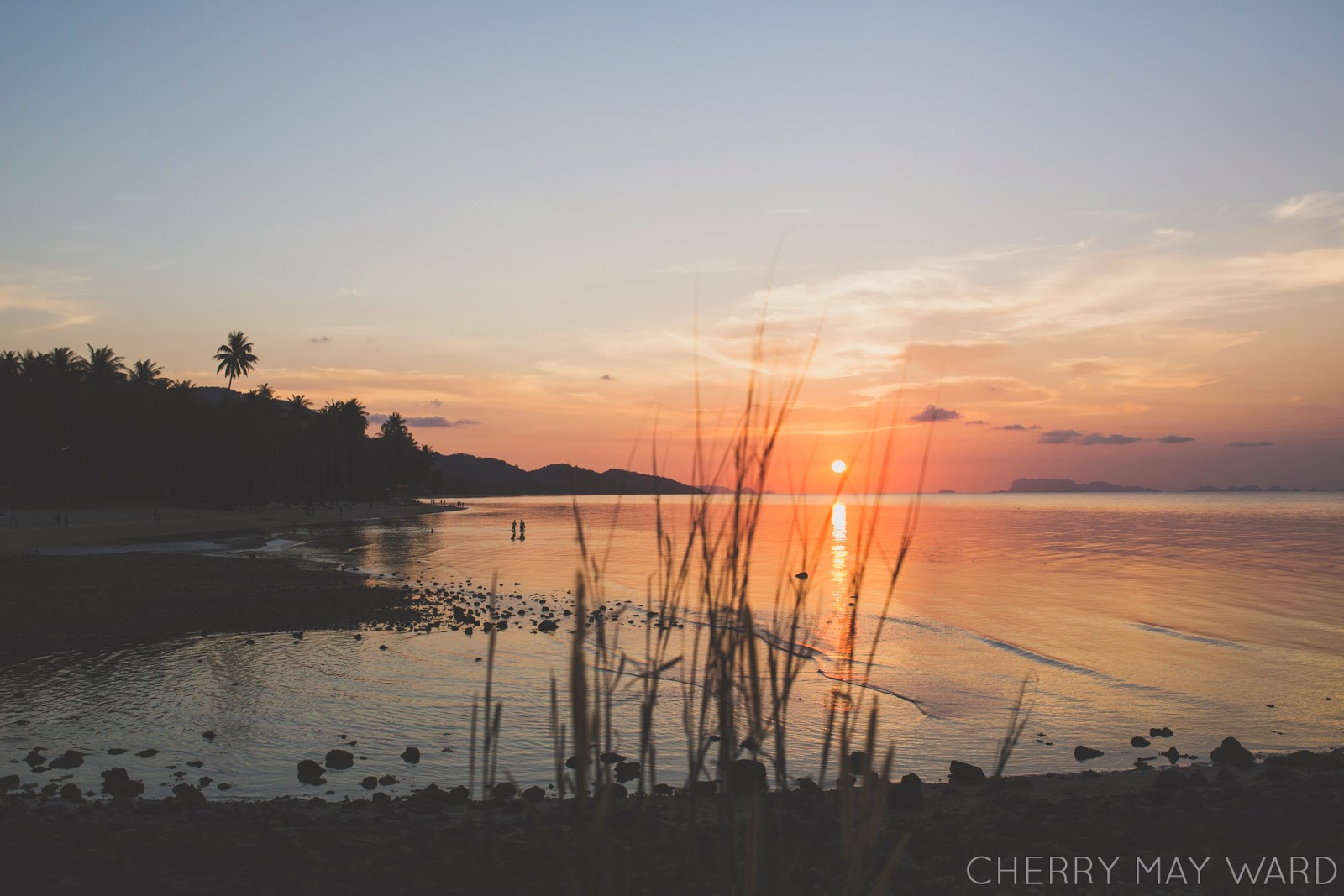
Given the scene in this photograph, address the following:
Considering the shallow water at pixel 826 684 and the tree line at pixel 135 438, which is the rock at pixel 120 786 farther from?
the tree line at pixel 135 438

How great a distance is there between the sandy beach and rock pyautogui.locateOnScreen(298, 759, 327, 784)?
3746 cm

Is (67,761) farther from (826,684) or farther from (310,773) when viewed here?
(826,684)

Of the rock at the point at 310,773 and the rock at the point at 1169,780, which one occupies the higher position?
the rock at the point at 1169,780

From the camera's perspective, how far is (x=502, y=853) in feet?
25.4

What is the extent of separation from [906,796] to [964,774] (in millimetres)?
1658

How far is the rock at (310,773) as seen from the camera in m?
10.5

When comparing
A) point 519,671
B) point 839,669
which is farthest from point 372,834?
point 839,669

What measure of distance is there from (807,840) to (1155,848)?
3.41 m

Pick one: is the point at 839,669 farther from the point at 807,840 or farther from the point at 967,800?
the point at 807,840

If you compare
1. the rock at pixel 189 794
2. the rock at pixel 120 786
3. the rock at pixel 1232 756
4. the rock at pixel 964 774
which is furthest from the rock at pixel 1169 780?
the rock at pixel 120 786

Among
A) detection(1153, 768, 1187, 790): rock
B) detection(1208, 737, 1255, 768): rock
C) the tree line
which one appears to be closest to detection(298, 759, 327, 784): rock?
detection(1153, 768, 1187, 790): rock

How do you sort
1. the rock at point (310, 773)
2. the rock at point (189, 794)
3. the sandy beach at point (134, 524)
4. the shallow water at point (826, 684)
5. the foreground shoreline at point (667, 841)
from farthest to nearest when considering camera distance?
the sandy beach at point (134, 524) < the shallow water at point (826, 684) < the rock at point (310, 773) < the rock at point (189, 794) < the foreground shoreline at point (667, 841)

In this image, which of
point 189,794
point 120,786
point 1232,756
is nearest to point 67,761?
point 120,786

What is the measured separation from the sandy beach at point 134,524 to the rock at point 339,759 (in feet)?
122
